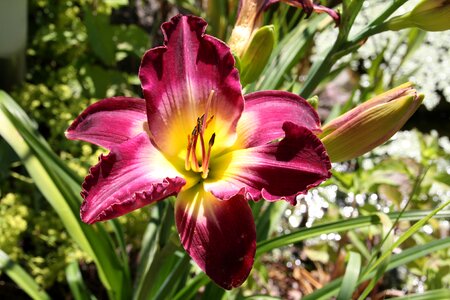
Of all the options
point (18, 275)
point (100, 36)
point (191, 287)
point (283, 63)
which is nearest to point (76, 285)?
point (18, 275)

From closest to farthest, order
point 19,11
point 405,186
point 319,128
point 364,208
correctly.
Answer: point 319,128, point 364,208, point 19,11, point 405,186

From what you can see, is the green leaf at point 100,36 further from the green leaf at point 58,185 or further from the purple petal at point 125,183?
the purple petal at point 125,183

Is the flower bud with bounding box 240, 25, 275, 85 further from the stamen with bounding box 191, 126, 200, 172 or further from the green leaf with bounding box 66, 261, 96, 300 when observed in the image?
the green leaf with bounding box 66, 261, 96, 300

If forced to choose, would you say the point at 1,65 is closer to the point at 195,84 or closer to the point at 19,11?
the point at 19,11

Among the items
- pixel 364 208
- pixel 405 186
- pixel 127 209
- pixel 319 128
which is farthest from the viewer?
pixel 405 186

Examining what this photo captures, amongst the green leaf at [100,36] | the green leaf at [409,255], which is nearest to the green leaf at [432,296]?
the green leaf at [409,255]

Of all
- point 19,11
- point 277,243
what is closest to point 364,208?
point 277,243

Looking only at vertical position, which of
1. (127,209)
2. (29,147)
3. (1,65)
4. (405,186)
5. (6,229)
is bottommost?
(405,186)

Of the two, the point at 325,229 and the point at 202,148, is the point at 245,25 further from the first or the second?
the point at 325,229
